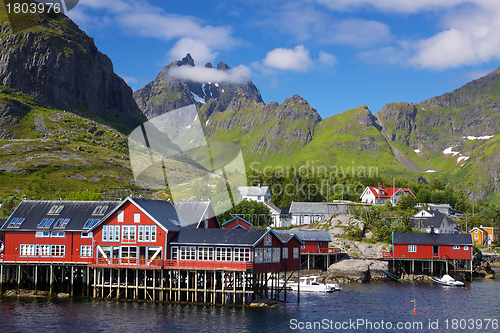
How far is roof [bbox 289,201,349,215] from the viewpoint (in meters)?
143

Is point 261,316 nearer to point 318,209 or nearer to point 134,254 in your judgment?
point 134,254

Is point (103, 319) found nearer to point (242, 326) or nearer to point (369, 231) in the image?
→ point (242, 326)

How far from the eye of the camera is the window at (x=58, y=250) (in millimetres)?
64694

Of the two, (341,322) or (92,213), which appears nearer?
(341,322)

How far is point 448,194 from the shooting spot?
188m

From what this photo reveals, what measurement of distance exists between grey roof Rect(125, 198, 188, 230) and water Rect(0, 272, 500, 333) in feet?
33.5

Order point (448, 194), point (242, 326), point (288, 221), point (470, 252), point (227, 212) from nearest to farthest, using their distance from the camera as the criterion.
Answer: point (242, 326) → point (470, 252) → point (227, 212) → point (288, 221) → point (448, 194)

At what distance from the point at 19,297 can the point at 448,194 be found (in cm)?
16701

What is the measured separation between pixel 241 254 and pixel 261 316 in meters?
7.82

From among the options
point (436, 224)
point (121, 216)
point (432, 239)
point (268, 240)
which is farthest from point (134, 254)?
point (436, 224)

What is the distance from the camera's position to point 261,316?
5194cm

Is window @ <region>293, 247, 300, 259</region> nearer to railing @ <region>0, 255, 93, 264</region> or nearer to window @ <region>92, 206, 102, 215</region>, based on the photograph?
window @ <region>92, 206, 102, 215</region>

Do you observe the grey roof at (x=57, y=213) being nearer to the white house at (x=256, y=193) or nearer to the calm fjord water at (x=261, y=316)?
the calm fjord water at (x=261, y=316)

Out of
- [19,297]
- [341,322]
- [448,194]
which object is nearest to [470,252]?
[341,322]
